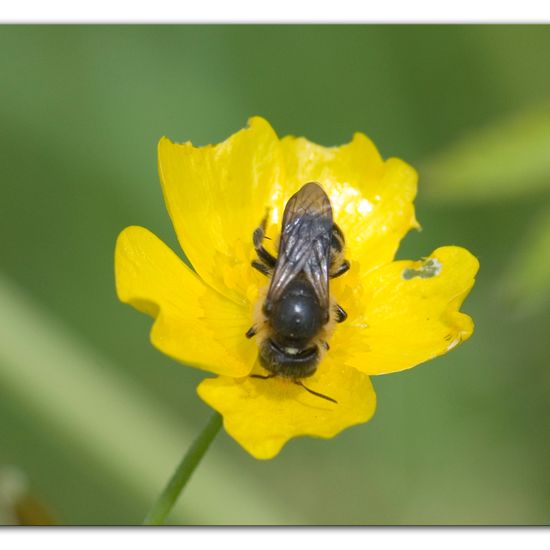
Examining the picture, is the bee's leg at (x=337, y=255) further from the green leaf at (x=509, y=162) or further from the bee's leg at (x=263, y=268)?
the green leaf at (x=509, y=162)

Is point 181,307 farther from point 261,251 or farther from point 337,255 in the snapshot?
point 337,255

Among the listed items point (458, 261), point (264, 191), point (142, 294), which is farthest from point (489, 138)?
point (142, 294)

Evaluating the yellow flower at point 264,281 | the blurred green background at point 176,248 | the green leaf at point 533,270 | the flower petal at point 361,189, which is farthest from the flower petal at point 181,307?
the blurred green background at point 176,248

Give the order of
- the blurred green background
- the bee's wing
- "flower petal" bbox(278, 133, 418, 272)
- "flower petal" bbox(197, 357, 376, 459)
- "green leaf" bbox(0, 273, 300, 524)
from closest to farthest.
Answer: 1. "flower petal" bbox(197, 357, 376, 459)
2. the bee's wing
3. "flower petal" bbox(278, 133, 418, 272)
4. "green leaf" bbox(0, 273, 300, 524)
5. the blurred green background

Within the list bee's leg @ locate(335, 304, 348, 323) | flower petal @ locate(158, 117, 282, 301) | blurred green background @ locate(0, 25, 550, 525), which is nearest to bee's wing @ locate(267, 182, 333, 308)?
bee's leg @ locate(335, 304, 348, 323)

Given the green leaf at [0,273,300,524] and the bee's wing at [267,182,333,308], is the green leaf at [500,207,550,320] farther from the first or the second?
the green leaf at [0,273,300,524]

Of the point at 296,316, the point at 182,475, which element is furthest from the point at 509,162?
the point at 182,475

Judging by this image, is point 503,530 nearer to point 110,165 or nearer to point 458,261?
point 458,261
